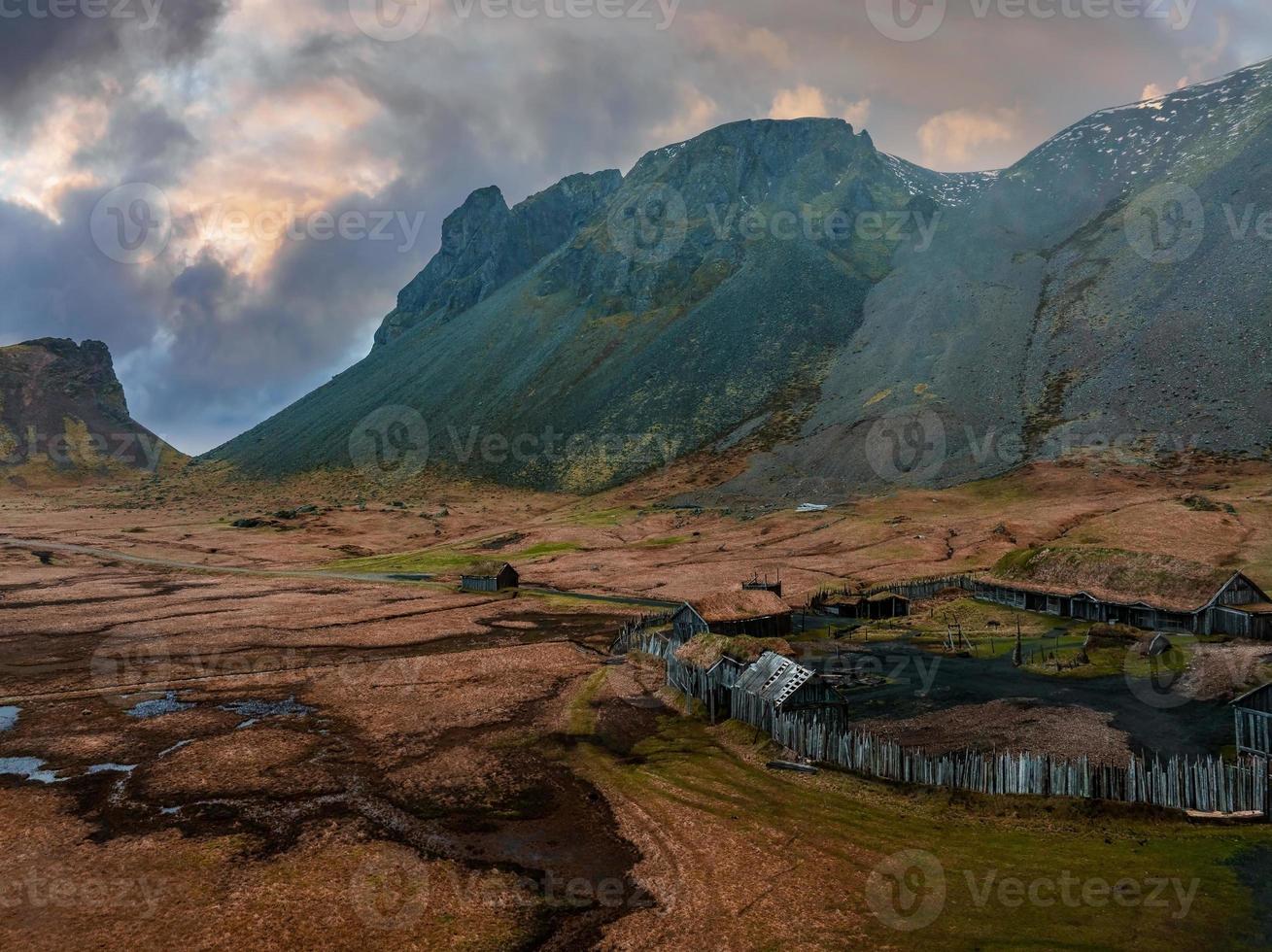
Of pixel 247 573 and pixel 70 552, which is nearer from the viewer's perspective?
pixel 247 573

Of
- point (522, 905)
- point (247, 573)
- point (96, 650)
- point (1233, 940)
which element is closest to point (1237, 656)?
point (1233, 940)

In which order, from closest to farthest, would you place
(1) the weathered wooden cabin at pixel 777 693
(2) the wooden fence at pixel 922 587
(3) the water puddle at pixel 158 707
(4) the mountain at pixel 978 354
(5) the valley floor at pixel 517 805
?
(5) the valley floor at pixel 517 805
(1) the weathered wooden cabin at pixel 777 693
(3) the water puddle at pixel 158 707
(2) the wooden fence at pixel 922 587
(4) the mountain at pixel 978 354

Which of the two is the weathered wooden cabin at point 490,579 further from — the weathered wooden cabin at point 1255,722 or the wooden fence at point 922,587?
the weathered wooden cabin at point 1255,722

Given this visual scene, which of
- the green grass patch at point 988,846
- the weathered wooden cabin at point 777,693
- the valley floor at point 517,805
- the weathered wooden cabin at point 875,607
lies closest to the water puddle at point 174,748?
the valley floor at point 517,805

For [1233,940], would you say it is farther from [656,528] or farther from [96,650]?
[656,528]

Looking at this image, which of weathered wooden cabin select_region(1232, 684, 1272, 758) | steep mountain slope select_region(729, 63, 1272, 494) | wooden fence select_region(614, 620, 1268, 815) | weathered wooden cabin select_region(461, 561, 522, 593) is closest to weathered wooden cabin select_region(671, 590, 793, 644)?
wooden fence select_region(614, 620, 1268, 815)

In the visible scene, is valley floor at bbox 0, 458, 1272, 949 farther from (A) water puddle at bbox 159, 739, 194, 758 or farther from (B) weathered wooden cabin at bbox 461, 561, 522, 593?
(B) weathered wooden cabin at bbox 461, 561, 522, 593

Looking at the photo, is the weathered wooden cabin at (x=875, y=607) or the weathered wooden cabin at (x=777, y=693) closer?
the weathered wooden cabin at (x=777, y=693)
